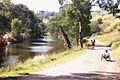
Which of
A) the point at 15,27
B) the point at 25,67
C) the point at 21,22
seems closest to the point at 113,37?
the point at 25,67

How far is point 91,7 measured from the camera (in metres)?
54.8

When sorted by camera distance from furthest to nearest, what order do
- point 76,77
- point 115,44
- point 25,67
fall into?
point 115,44, point 25,67, point 76,77

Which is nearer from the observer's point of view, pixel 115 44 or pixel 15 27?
pixel 115 44

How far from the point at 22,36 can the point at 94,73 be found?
128093 mm

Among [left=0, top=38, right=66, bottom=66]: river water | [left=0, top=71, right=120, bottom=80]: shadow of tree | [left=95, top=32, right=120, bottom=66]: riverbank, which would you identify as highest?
[left=0, top=71, right=120, bottom=80]: shadow of tree

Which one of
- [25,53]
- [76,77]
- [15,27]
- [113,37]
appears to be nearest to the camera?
[76,77]

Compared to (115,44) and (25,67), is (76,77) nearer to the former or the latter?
(25,67)

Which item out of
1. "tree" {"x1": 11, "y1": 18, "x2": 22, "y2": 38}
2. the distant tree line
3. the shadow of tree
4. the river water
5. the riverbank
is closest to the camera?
the shadow of tree

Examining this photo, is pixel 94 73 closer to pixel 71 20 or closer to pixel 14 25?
pixel 71 20

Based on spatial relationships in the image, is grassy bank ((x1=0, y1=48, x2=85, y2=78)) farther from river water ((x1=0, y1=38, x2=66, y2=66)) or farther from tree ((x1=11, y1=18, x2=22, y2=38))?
tree ((x1=11, y1=18, x2=22, y2=38))

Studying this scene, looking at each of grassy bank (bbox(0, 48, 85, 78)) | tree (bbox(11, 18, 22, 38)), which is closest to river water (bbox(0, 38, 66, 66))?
grassy bank (bbox(0, 48, 85, 78))

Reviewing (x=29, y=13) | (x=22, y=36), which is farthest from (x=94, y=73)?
(x=29, y=13)

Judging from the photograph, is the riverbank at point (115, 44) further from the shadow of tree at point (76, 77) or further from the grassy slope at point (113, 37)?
the shadow of tree at point (76, 77)

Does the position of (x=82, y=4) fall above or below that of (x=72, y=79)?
above
